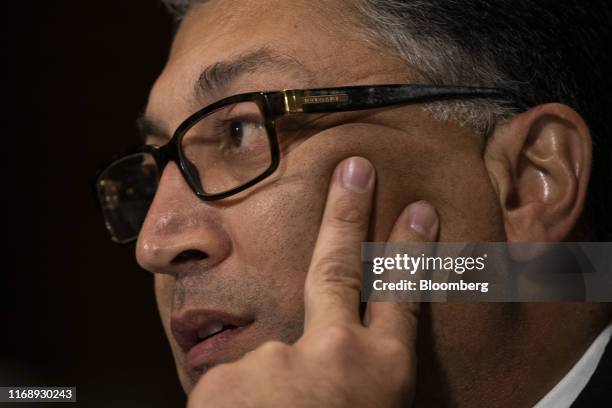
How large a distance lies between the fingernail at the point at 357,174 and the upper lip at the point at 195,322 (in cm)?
28

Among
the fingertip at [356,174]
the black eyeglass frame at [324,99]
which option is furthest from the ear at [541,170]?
the fingertip at [356,174]

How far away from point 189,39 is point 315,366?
0.73 metres

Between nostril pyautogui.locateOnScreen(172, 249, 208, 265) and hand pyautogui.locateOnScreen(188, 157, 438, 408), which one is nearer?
hand pyautogui.locateOnScreen(188, 157, 438, 408)

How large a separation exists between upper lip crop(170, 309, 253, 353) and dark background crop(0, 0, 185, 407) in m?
0.74

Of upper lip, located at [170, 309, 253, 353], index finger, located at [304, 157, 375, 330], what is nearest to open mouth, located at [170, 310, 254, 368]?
upper lip, located at [170, 309, 253, 353]

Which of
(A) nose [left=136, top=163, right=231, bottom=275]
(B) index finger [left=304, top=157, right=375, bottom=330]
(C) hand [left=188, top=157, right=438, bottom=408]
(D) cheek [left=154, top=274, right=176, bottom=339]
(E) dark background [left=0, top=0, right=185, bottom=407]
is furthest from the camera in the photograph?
(E) dark background [left=0, top=0, right=185, bottom=407]

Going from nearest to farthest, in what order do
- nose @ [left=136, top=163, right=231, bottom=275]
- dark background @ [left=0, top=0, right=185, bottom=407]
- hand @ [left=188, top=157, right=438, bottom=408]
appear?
1. hand @ [left=188, top=157, right=438, bottom=408]
2. nose @ [left=136, top=163, right=231, bottom=275]
3. dark background @ [left=0, top=0, right=185, bottom=407]

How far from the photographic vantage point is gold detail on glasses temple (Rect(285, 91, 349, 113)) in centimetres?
119

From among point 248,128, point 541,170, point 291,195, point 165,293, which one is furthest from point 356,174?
point 165,293

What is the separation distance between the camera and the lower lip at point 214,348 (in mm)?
1228

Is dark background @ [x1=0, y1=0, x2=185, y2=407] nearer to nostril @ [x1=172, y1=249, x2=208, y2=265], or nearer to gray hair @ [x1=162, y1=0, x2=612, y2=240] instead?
nostril @ [x1=172, y1=249, x2=208, y2=265]

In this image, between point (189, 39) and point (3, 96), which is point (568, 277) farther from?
point (3, 96)

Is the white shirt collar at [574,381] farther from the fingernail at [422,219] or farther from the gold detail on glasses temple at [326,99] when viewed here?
the gold detail on glasses temple at [326,99]

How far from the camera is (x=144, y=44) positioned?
2.34 metres
